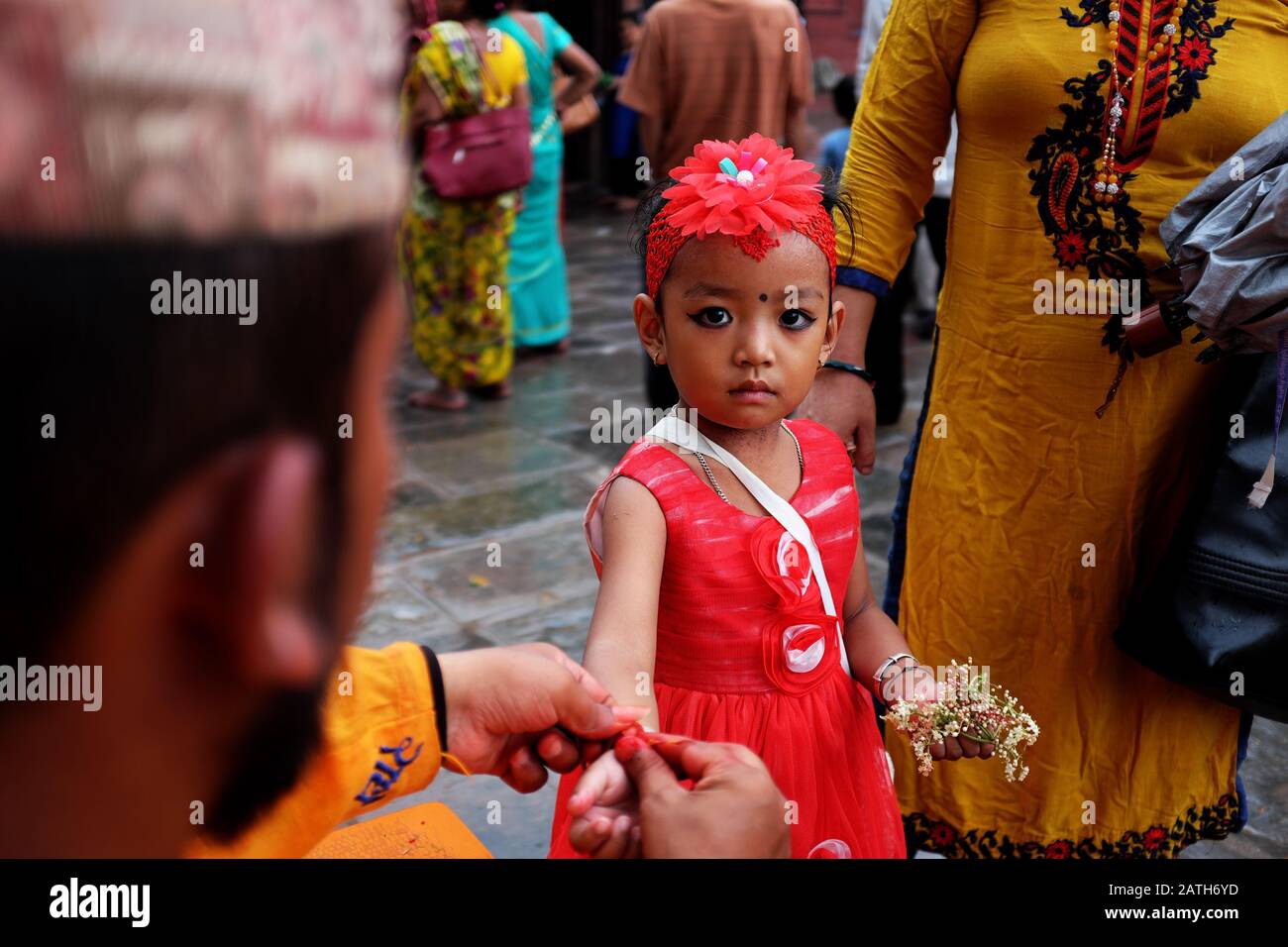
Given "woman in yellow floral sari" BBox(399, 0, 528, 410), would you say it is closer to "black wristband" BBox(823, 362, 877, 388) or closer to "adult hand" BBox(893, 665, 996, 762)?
"black wristband" BBox(823, 362, 877, 388)

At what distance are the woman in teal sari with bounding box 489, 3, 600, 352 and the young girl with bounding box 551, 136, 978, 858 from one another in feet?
15.6

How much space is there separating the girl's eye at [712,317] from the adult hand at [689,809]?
623 mm

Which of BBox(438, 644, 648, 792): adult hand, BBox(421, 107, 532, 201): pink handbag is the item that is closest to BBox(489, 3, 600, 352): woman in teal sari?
BBox(421, 107, 532, 201): pink handbag

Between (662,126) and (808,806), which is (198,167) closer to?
(808,806)

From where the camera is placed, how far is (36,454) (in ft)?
1.53

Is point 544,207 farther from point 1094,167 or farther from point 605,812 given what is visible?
point 605,812

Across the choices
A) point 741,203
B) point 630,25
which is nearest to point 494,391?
point 741,203

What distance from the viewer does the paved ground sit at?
288cm

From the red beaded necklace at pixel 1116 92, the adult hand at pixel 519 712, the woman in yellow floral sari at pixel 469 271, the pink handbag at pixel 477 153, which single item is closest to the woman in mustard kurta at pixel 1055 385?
the red beaded necklace at pixel 1116 92

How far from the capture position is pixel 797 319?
161 centimetres

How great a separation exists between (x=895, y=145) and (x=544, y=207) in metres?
4.87

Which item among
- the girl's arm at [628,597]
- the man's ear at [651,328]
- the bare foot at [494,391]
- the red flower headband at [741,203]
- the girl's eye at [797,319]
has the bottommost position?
the bare foot at [494,391]

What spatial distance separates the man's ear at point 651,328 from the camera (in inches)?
66.8

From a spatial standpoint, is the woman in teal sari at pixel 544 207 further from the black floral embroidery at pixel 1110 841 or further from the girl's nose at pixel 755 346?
the girl's nose at pixel 755 346
